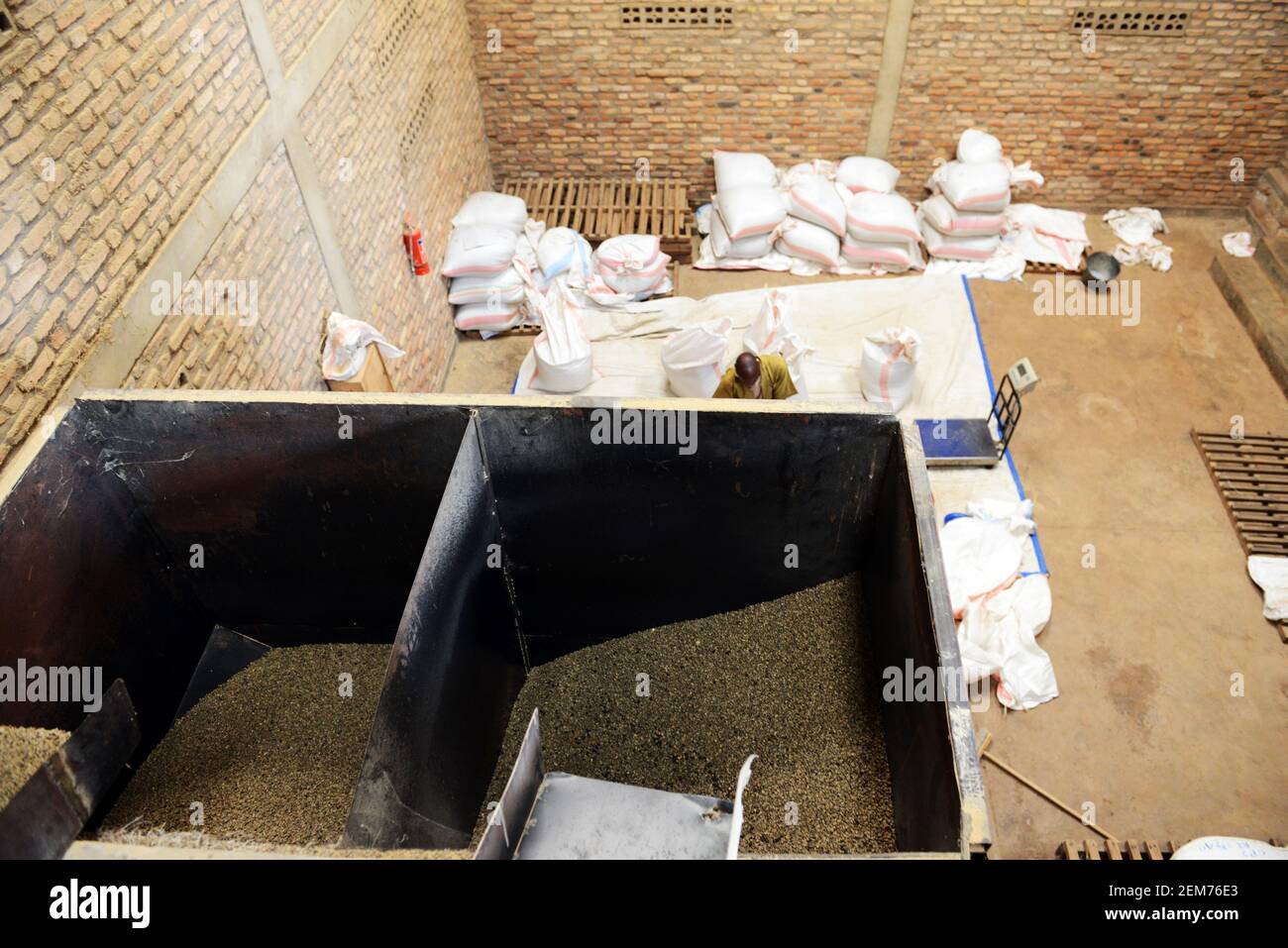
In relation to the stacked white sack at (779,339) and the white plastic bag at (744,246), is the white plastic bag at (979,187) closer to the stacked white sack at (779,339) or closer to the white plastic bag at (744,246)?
the white plastic bag at (744,246)

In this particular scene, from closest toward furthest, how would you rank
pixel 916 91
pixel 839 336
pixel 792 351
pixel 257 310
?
1. pixel 257 310
2. pixel 792 351
3. pixel 839 336
4. pixel 916 91

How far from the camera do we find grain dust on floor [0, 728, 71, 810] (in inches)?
77.9

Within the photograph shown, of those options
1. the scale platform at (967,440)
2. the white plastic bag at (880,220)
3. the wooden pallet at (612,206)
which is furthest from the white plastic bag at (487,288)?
the scale platform at (967,440)

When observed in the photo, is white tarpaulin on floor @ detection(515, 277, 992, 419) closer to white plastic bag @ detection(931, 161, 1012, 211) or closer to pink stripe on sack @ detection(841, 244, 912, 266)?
pink stripe on sack @ detection(841, 244, 912, 266)

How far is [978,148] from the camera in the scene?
725 cm

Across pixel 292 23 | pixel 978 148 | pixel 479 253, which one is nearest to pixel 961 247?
pixel 978 148

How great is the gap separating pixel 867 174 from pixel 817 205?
706mm

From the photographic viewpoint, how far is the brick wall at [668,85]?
694cm

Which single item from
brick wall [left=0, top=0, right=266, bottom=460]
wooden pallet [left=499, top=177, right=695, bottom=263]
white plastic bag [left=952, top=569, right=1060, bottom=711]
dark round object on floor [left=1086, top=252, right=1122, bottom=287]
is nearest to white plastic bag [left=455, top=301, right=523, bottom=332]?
wooden pallet [left=499, top=177, right=695, bottom=263]

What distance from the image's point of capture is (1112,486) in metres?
5.61

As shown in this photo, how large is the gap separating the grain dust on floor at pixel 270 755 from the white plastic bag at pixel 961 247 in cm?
575

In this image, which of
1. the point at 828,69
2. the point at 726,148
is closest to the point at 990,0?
the point at 828,69

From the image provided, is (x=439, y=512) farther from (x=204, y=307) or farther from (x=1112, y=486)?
(x=1112, y=486)

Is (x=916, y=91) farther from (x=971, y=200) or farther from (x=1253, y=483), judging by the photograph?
(x=1253, y=483)
